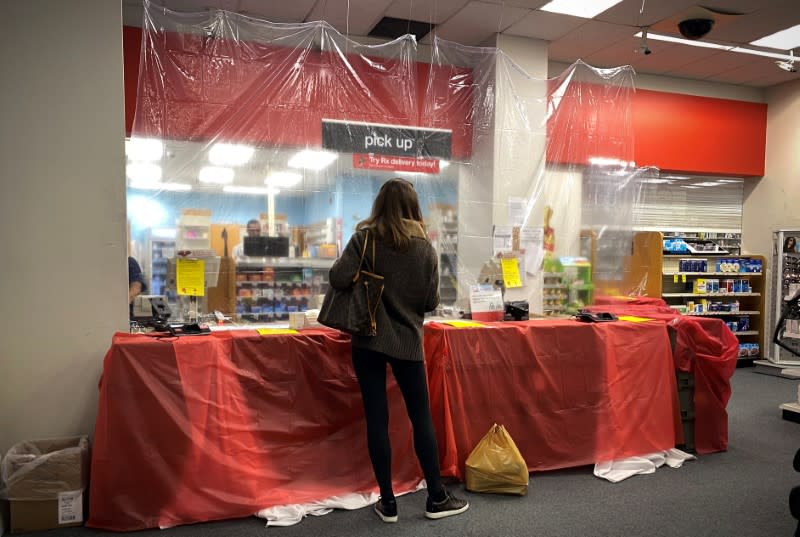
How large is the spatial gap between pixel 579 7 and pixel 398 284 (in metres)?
3.41

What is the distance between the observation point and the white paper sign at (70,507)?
2480 millimetres

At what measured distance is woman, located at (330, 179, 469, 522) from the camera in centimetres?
250

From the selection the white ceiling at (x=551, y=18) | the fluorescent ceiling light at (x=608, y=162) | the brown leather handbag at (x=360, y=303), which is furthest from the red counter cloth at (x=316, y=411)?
the white ceiling at (x=551, y=18)

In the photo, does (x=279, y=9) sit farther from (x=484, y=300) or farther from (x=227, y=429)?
(x=227, y=429)

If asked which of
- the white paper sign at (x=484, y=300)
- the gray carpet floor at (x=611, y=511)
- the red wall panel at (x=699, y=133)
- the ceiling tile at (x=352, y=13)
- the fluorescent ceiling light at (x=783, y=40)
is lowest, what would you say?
the gray carpet floor at (x=611, y=511)

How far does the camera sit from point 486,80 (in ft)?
12.2

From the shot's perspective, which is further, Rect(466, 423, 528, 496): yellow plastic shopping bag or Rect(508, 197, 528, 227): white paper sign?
Rect(508, 197, 528, 227): white paper sign

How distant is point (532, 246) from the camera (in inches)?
154

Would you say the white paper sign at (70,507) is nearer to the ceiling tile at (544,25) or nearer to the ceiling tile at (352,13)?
the ceiling tile at (352,13)

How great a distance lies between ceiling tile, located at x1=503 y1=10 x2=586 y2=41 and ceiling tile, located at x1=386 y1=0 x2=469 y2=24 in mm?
630

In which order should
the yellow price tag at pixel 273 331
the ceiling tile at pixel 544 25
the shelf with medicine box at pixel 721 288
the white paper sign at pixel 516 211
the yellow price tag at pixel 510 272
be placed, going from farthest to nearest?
the shelf with medicine box at pixel 721 288 → the ceiling tile at pixel 544 25 → the white paper sign at pixel 516 211 → the yellow price tag at pixel 510 272 → the yellow price tag at pixel 273 331

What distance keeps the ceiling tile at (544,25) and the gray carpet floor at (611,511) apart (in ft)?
11.6

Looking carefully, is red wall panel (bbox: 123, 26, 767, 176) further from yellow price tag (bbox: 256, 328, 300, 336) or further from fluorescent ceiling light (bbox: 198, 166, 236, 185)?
yellow price tag (bbox: 256, 328, 300, 336)

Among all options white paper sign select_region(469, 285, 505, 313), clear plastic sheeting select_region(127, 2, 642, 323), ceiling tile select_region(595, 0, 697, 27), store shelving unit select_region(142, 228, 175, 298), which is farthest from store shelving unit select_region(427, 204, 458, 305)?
ceiling tile select_region(595, 0, 697, 27)
